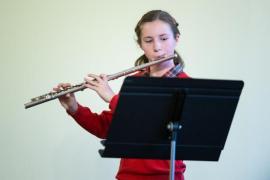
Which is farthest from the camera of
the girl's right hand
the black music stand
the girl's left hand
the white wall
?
the white wall

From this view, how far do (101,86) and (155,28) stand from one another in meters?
0.25

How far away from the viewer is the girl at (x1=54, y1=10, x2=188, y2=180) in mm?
1179

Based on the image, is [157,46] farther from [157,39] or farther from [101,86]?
[101,86]

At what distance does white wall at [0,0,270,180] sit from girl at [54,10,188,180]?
1.63 feet

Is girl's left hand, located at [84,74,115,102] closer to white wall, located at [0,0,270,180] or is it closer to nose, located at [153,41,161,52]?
nose, located at [153,41,161,52]

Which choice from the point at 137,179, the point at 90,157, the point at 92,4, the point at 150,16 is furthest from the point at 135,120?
the point at 92,4

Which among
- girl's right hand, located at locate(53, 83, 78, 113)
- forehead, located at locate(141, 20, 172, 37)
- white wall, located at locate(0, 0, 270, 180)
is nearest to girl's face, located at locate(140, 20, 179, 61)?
forehead, located at locate(141, 20, 172, 37)

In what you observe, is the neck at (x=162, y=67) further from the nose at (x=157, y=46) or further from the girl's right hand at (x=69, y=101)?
the girl's right hand at (x=69, y=101)

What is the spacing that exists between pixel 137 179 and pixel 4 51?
89 centimetres

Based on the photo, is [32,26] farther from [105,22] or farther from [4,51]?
[105,22]

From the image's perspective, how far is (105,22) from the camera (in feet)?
5.96

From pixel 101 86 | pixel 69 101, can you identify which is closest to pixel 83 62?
pixel 69 101

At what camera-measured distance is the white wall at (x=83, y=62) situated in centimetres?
174

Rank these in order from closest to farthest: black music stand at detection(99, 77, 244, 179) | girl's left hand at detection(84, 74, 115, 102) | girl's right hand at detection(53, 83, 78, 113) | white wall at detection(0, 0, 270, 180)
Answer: black music stand at detection(99, 77, 244, 179) → girl's left hand at detection(84, 74, 115, 102) → girl's right hand at detection(53, 83, 78, 113) → white wall at detection(0, 0, 270, 180)
